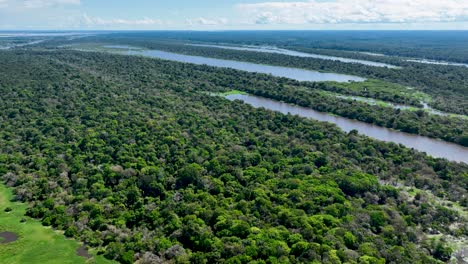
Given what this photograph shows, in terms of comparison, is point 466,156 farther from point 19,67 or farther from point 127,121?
point 19,67

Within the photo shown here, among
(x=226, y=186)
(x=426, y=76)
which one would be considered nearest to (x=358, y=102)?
(x=426, y=76)

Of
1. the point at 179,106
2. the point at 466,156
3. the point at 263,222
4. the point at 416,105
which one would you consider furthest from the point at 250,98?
the point at 263,222

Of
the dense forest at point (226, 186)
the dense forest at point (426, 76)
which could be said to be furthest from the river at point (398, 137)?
the dense forest at point (426, 76)

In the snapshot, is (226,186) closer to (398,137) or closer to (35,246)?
(35,246)

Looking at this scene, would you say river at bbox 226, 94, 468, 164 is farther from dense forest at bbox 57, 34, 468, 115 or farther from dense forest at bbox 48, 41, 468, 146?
dense forest at bbox 57, 34, 468, 115

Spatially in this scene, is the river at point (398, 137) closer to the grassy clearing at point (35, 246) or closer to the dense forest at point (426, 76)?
the dense forest at point (426, 76)

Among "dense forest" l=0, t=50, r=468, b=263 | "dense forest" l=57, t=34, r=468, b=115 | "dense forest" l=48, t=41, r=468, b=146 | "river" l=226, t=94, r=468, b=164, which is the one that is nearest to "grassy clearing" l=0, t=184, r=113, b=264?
"dense forest" l=0, t=50, r=468, b=263
